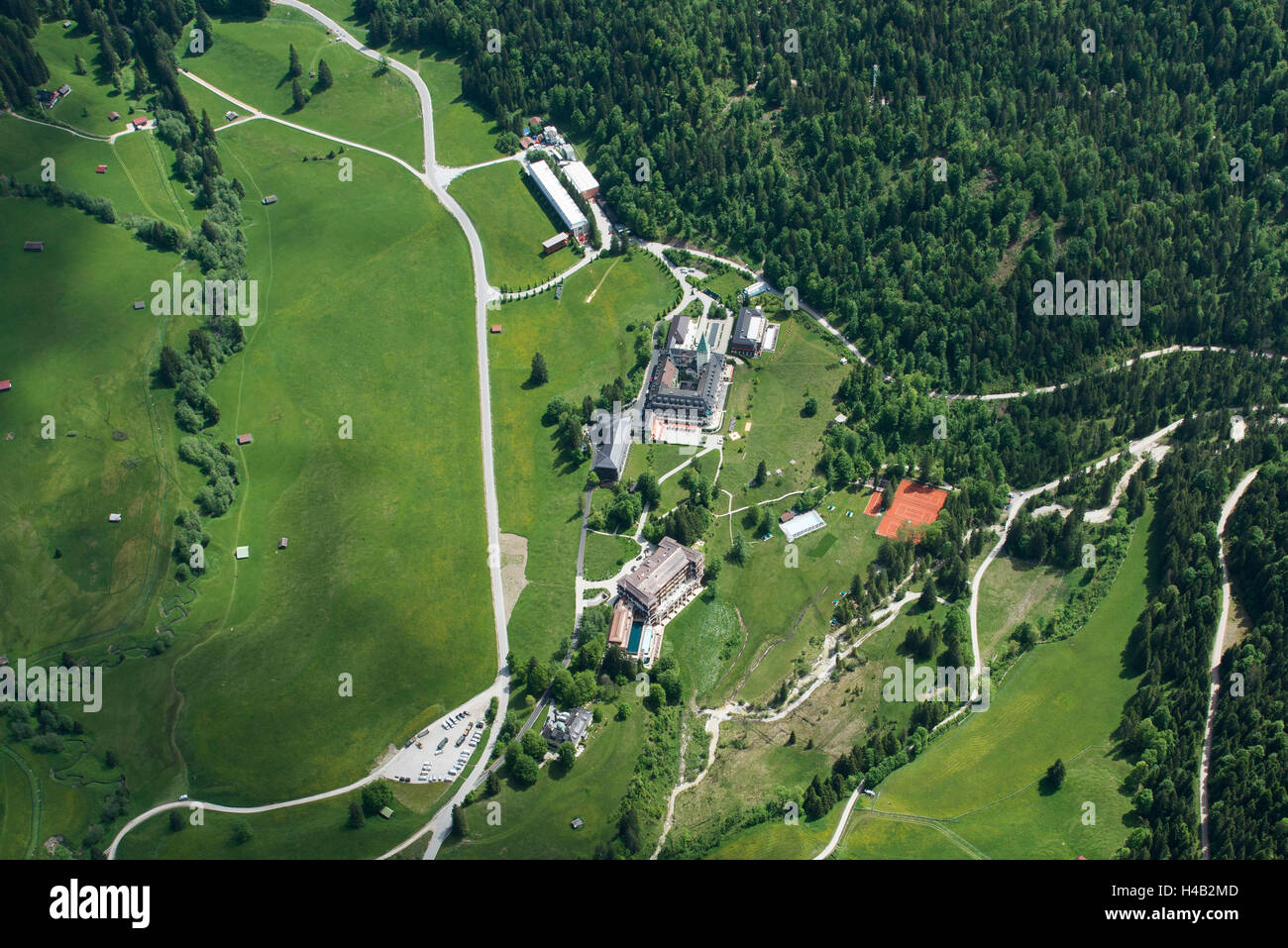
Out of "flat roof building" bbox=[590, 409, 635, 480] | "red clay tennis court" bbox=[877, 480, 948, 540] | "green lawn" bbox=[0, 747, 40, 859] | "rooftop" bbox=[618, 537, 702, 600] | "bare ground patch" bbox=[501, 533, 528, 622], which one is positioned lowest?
"green lawn" bbox=[0, 747, 40, 859]

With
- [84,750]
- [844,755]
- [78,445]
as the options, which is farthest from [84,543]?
[844,755]

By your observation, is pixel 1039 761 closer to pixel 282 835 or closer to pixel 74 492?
pixel 282 835

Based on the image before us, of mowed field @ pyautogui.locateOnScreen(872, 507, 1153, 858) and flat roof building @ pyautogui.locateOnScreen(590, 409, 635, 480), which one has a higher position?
flat roof building @ pyautogui.locateOnScreen(590, 409, 635, 480)

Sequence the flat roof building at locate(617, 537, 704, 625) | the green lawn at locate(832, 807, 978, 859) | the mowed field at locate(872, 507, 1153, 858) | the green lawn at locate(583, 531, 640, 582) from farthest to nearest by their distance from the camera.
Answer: the green lawn at locate(583, 531, 640, 582) → the flat roof building at locate(617, 537, 704, 625) → the mowed field at locate(872, 507, 1153, 858) → the green lawn at locate(832, 807, 978, 859)

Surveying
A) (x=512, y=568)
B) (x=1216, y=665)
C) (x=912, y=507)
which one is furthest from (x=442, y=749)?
(x=1216, y=665)

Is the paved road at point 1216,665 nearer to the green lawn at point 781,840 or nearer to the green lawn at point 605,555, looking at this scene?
the green lawn at point 781,840

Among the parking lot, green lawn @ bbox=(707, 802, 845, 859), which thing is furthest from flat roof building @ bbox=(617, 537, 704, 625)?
green lawn @ bbox=(707, 802, 845, 859)

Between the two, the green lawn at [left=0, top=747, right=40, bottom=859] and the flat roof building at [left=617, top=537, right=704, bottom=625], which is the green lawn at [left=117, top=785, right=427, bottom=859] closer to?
the green lawn at [left=0, top=747, right=40, bottom=859]

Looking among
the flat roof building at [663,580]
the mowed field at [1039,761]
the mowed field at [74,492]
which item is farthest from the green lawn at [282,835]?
the mowed field at [1039,761]
